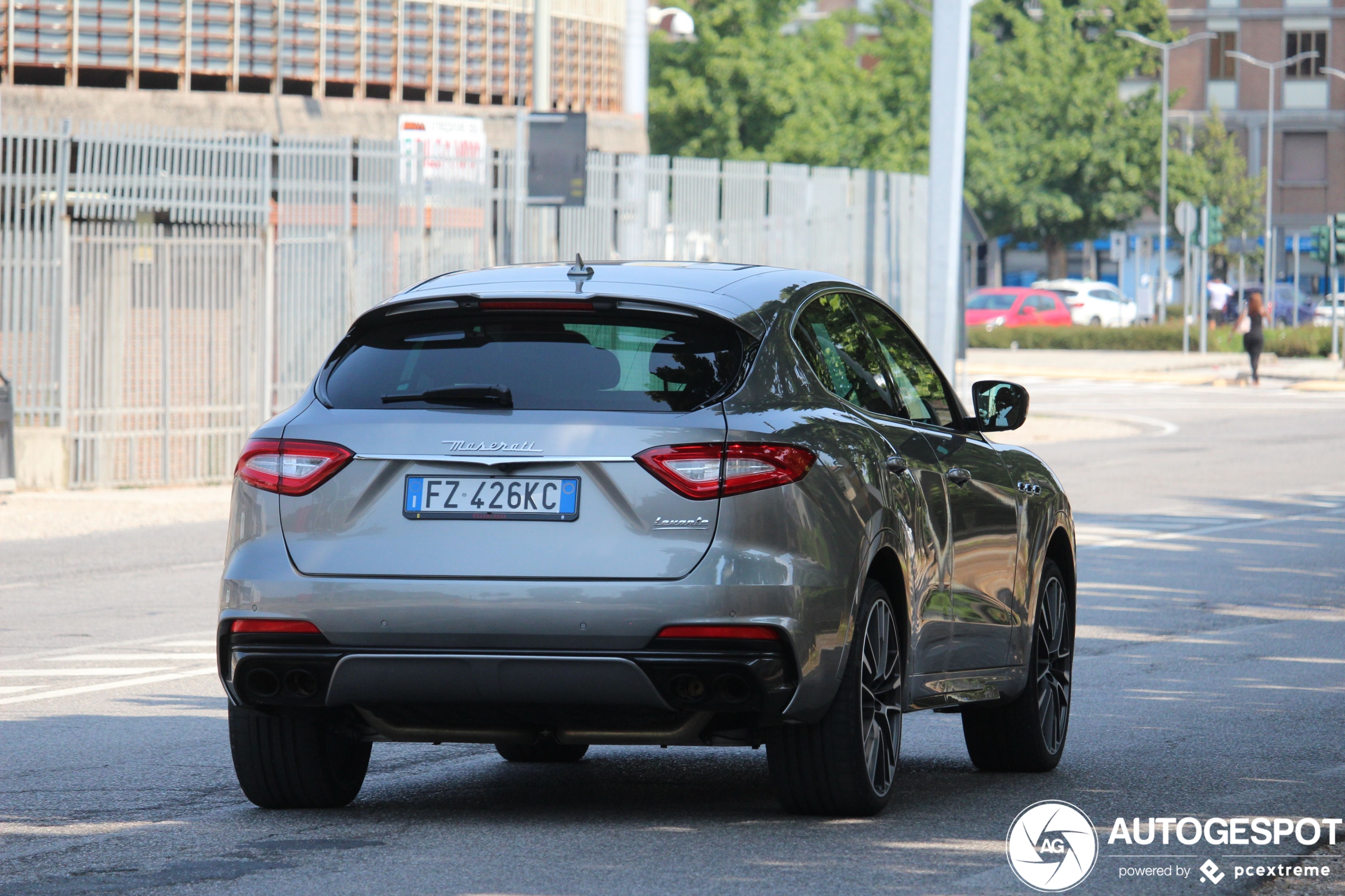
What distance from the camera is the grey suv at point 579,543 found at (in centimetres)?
562

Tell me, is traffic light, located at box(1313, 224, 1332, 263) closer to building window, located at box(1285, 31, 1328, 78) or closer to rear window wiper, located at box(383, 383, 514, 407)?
building window, located at box(1285, 31, 1328, 78)

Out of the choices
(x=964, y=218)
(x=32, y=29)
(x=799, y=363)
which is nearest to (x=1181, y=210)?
(x=964, y=218)

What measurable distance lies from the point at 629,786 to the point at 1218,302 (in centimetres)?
6715

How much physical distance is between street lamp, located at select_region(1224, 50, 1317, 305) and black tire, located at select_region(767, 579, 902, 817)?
63.3 m

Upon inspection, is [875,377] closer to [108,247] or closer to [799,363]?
[799,363]

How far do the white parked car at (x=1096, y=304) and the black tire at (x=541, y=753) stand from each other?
64.8 meters

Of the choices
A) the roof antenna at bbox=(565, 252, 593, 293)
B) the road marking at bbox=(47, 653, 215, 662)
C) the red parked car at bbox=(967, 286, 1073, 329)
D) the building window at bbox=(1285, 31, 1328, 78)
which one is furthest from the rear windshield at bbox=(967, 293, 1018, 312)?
the roof antenna at bbox=(565, 252, 593, 293)

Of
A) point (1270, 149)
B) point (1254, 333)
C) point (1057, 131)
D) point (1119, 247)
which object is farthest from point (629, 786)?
point (1057, 131)

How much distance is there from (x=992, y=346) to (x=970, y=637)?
172ft

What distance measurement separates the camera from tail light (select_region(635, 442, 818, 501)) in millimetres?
5641

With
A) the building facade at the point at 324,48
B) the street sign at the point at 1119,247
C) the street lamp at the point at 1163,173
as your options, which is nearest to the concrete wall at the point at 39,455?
the building facade at the point at 324,48

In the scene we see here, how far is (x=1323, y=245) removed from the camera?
48.6 metres

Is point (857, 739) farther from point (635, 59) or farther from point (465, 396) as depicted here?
point (635, 59)

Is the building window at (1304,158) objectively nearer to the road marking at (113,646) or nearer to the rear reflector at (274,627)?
the road marking at (113,646)
